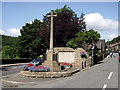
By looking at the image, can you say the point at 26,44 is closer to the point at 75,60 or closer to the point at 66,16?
the point at 66,16

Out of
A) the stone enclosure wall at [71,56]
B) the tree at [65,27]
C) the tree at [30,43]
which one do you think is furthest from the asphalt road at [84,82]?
the tree at [30,43]

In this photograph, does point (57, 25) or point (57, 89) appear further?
point (57, 25)

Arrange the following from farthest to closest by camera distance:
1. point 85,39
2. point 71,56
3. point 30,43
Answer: point 30,43, point 85,39, point 71,56

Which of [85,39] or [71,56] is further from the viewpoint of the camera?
[85,39]

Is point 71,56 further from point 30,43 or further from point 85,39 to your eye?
point 30,43

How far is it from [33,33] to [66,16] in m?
17.4

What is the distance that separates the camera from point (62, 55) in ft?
96.8

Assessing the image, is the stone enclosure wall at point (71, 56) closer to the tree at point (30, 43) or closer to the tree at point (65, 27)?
the tree at point (65, 27)

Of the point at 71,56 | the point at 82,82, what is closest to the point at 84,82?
the point at 82,82

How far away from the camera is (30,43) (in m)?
55.5

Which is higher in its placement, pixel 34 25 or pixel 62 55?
pixel 34 25

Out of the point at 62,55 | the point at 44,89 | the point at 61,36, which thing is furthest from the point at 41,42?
the point at 44,89

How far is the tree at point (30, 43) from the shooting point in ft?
181

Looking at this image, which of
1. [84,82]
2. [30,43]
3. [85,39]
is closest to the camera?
[84,82]
